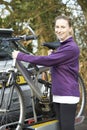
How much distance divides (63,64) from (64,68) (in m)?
0.05

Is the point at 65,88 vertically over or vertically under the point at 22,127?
over

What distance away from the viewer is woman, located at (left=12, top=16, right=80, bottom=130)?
16.3ft

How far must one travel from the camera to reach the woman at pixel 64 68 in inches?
196

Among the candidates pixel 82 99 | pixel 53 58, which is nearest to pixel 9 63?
pixel 53 58

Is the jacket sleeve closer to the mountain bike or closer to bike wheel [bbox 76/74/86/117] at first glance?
the mountain bike

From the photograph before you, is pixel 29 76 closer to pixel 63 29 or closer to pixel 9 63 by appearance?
pixel 9 63

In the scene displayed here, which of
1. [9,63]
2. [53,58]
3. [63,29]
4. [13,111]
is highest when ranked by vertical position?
[63,29]

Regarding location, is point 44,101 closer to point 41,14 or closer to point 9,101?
point 9,101

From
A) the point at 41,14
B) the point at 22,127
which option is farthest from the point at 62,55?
the point at 41,14

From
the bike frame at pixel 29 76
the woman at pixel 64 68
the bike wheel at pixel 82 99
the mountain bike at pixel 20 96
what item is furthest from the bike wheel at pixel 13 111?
the bike wheel at pixel 82 99

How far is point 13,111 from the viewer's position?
18.5 feet

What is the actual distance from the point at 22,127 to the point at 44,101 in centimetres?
46

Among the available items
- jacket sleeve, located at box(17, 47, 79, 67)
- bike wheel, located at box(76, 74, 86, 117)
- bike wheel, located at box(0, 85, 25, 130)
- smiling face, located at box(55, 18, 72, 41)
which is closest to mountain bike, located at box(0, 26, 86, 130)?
bike wheel, located at box(0, 85, 25, 130)

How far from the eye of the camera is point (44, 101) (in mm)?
5684
